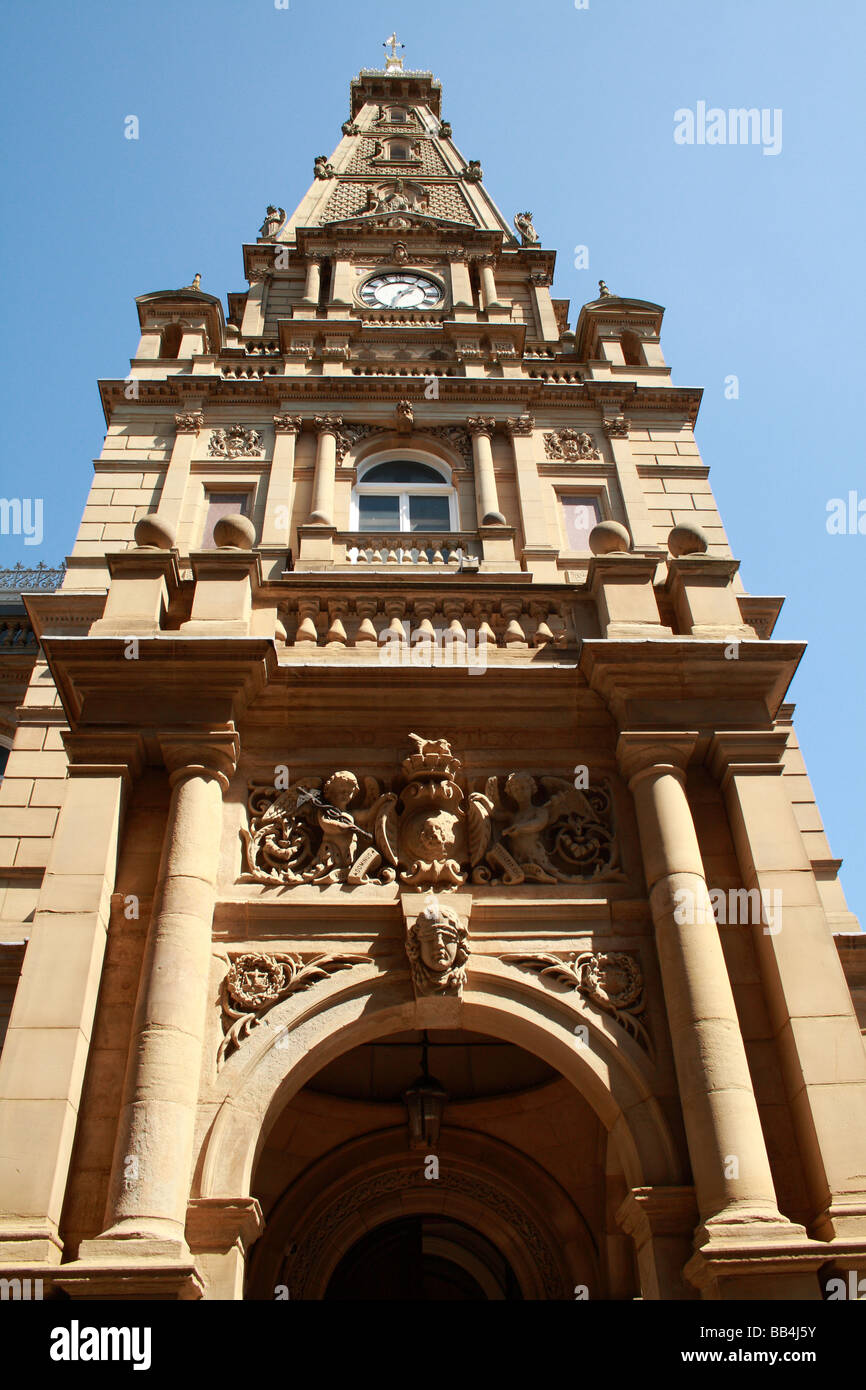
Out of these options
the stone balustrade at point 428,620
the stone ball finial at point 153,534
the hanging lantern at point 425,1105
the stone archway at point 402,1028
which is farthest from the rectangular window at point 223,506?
the stone archway at point 402,1028

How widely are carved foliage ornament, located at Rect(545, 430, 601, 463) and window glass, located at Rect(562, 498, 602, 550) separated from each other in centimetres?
95

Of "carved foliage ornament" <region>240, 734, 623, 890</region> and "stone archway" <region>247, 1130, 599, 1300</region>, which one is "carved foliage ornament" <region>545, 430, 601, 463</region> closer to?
"carved foliage ornament" <region>240, 734, 623, 890</region>

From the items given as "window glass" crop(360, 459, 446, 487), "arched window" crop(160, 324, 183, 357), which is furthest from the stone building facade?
"arched window" crop(160, 324, 183, 357)

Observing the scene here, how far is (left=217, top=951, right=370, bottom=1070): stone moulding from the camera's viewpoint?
9406mm

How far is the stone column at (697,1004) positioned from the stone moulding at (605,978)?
1.20 ft

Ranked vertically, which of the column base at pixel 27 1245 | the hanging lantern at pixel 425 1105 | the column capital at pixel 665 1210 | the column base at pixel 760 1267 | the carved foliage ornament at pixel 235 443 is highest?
the carved foliage ornament at pixel 235 443

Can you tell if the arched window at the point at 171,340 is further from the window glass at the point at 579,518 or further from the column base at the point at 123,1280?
the column base at the point at 123,1280

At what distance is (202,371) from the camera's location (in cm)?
1966

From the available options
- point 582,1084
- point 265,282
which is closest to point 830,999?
point 582,1084

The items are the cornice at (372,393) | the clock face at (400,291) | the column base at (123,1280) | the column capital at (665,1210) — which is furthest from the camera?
the clock face at (400,291)

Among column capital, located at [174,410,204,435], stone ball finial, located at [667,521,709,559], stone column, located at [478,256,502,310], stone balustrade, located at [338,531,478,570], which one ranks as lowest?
stone ball finial, located at [667,521,709,559]

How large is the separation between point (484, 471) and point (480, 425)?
1.36m

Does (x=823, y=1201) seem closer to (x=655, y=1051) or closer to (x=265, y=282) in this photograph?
(x=655, y=1051)

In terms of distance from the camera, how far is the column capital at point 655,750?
10734 mm
